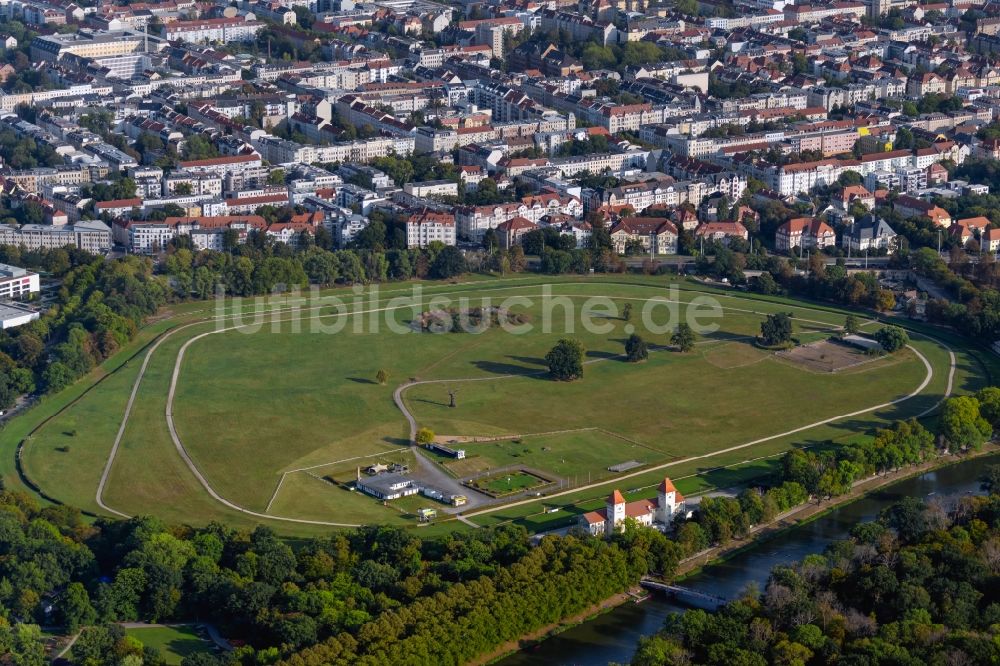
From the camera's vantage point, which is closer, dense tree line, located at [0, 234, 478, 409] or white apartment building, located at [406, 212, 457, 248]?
dense tree line, located at [0, 234, 478, 409]

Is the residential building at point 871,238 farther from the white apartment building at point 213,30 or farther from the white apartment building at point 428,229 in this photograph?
the white apartment building at point 213,30

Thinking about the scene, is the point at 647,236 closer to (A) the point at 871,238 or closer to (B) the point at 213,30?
(A) the point at 871,238

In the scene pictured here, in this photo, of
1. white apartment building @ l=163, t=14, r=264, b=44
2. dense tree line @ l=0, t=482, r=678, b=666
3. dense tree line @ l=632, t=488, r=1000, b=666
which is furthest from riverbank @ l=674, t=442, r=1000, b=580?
white apartment building @ l=163, t=14, r=264, b=44

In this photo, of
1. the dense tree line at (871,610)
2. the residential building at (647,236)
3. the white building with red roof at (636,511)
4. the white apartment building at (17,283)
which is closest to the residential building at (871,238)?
the residential building at (647,236)

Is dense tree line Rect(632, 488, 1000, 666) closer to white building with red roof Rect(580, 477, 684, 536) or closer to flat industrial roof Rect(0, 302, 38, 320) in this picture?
white building with red roof Rect(580, 477, 684, 536)

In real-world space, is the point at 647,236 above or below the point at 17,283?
above

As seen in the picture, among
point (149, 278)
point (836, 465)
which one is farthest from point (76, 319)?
point (836, 465)
